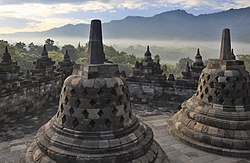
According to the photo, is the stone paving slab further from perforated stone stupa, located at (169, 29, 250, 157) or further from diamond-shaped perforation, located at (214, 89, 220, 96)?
diamond-shaped perforation, located at (214, 89, 220, 96)

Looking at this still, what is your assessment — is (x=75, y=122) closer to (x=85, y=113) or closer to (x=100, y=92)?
(x=85, y=113)

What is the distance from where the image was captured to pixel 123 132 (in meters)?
6.86

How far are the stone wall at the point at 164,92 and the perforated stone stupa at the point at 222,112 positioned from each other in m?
9.09

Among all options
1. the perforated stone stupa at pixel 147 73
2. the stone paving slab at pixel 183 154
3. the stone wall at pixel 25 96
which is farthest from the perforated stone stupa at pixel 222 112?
the perforated stone stupa at pixel 147 73

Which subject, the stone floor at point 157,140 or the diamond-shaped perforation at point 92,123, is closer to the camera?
the diamond-shaped perforation at point 92,123

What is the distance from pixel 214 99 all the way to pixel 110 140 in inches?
206

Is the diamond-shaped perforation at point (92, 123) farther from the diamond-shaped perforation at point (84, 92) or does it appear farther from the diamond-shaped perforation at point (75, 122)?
the diamond-shaped perforation at point (84, 92)

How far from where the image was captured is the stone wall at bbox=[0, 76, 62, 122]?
15.2 m

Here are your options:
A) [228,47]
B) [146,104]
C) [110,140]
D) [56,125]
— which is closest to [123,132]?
[110,140]

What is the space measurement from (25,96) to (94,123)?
37.0 ft

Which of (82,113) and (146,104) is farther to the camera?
(146,104)

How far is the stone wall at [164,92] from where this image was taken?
66.0 ft

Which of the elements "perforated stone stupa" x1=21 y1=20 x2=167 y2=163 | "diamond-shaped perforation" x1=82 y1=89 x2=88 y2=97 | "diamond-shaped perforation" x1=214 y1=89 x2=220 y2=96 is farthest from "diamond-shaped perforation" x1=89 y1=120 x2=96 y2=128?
"diamond-shaped perforation" x1=214 y1=89 x2=220 y2=96

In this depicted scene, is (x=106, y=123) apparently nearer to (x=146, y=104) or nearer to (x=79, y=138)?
(x=79, y=138)
